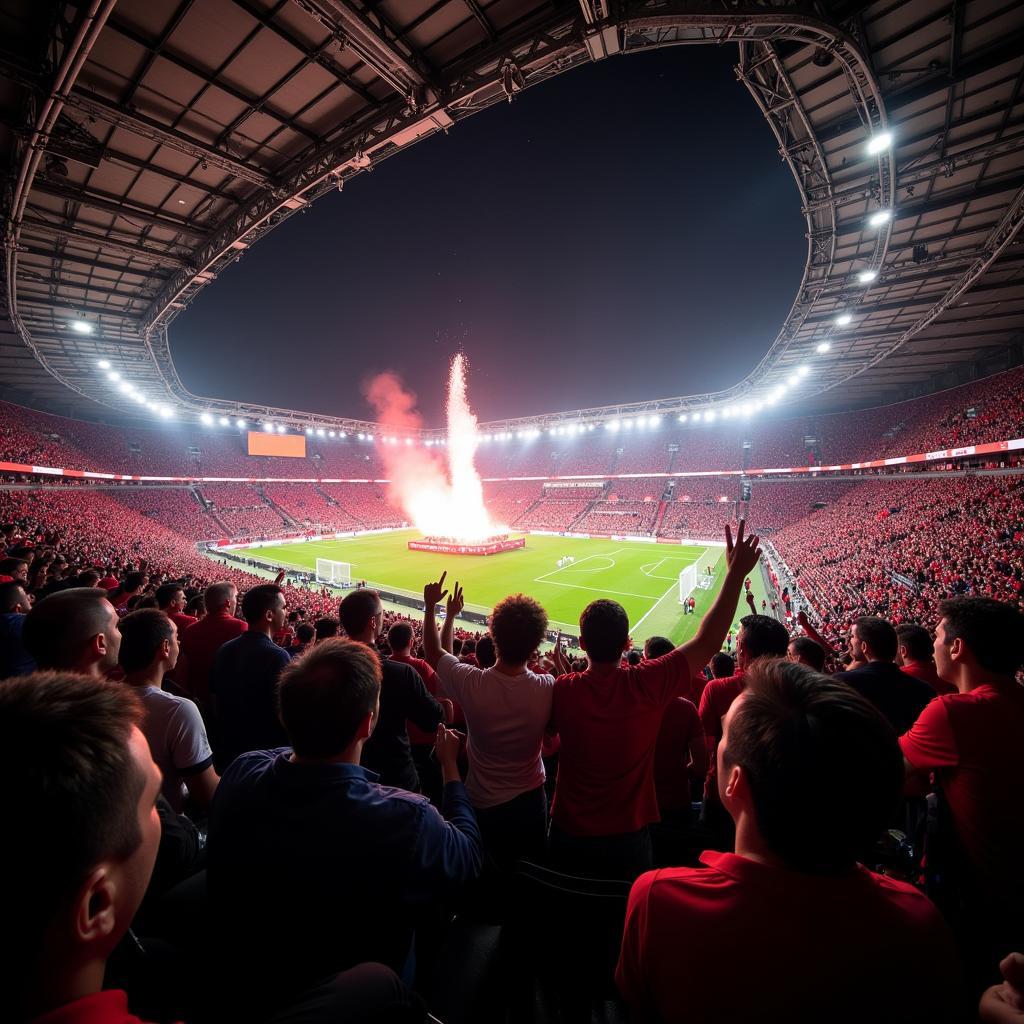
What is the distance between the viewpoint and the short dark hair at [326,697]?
1765 mm

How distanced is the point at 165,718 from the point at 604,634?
3003mm

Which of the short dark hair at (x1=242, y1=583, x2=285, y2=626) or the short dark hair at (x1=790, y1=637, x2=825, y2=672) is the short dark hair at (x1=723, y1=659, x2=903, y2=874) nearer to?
the short dark hair at (x1=790, y1=637, x2=825, y2=672)

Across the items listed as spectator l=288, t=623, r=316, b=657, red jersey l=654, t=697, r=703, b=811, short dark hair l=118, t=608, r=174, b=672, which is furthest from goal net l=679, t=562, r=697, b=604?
short dark hair l=118, t=608, r=174, b=672

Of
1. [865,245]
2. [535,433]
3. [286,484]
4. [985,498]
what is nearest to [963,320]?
[985,498]

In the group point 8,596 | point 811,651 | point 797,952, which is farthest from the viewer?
point 8,596

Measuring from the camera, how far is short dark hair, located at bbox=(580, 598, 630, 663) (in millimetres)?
2820

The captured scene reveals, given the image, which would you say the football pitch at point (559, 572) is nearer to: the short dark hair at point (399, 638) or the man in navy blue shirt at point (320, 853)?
the short dark hair at point (399, 638)

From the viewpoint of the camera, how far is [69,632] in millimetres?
2971

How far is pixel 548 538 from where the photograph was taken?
4781 centimetres

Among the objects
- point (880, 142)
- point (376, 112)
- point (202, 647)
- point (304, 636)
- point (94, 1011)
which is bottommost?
point (304, 636)

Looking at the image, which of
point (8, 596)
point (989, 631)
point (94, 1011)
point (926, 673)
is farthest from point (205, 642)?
point (926, 673)

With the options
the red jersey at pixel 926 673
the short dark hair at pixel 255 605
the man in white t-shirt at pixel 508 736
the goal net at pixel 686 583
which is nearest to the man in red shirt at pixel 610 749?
the man in white t-shirt at pixel 508 736

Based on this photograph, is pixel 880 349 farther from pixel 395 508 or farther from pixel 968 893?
pixel 395 508

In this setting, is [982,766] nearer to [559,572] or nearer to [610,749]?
[610,749]
